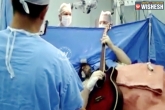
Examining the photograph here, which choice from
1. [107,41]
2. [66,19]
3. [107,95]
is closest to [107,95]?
[107,95]

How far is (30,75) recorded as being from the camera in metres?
0.80

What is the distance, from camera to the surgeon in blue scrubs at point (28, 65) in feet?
2.63

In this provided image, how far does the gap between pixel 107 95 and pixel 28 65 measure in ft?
2.98

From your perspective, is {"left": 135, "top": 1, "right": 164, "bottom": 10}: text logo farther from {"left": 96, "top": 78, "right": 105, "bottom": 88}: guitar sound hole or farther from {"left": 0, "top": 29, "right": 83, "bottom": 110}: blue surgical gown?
{"left": 0, "top": 29, "right": 83, "bottom": 110}: blue surgical gown

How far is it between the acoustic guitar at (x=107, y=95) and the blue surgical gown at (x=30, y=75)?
80cm

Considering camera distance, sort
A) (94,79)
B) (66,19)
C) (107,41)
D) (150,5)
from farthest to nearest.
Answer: (66,19) → (150,5) → (107,41) → (94,79)

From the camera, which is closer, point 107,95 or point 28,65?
point 28,65

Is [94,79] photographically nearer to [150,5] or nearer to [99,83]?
[99,83]

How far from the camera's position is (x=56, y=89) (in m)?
0.84

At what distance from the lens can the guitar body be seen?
5.20 ft

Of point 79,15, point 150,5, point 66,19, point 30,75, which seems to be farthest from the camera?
point 79,15

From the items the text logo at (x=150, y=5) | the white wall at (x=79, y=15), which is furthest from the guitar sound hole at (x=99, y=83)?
the white wall at (x=79, y=15)

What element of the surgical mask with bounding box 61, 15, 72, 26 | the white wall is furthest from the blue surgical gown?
the white wall

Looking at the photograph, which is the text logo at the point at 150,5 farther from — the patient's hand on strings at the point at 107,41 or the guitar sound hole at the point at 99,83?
the guitar sound hole at the point at 99,83
